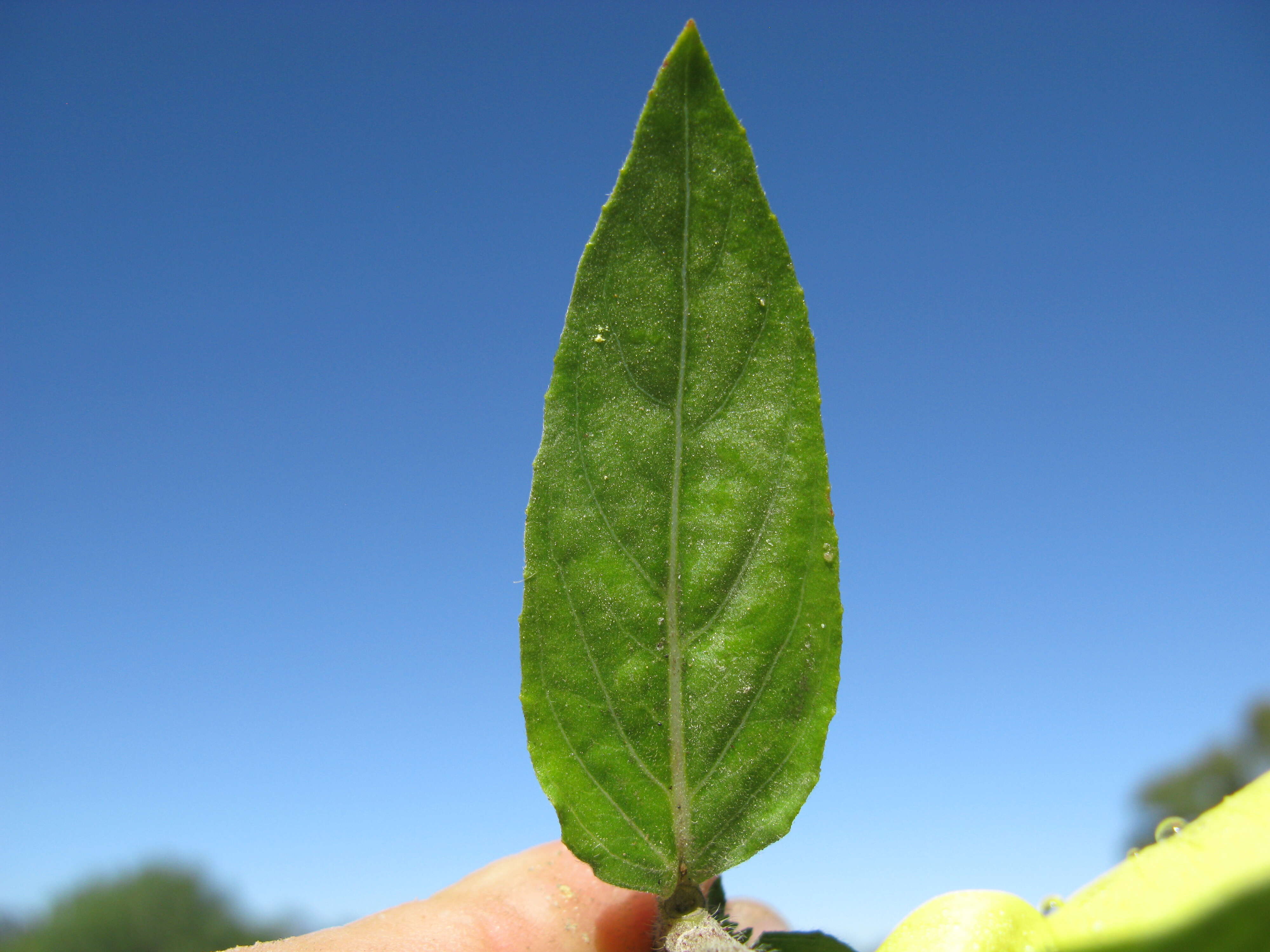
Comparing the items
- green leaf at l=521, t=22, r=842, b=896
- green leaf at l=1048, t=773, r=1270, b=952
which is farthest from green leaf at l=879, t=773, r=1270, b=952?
green leaf at l=521, t=22, r=842, b=896

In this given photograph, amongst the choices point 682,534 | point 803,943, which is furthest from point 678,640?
point 803,943

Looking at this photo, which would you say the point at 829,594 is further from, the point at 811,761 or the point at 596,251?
the point at 596,251

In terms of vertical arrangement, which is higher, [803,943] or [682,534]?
[682,534]

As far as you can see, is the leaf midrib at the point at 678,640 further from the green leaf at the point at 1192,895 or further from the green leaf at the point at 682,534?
the green leaf at the point at 1192,895

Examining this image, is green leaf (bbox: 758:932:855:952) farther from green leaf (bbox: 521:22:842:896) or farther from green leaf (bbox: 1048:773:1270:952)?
green leaf (bbox: 1048:773:1270:952)

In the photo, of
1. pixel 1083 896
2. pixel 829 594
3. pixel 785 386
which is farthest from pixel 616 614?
pixel 1083 896

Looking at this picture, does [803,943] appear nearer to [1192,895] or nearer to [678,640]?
[678,640]
